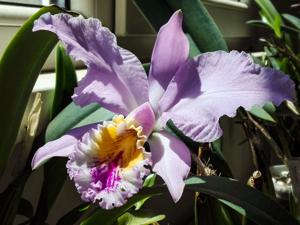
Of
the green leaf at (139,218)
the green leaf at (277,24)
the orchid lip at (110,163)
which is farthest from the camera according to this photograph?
the green leaf at (277,24)

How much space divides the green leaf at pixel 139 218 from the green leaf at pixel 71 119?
0.37 feet

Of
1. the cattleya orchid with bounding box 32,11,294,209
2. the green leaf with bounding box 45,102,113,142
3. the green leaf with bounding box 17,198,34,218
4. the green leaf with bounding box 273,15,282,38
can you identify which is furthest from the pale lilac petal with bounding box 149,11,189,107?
the green leaf with bounding box 273,15,282,38

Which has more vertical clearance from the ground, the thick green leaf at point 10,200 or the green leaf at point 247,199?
the green leaf at point 247,199

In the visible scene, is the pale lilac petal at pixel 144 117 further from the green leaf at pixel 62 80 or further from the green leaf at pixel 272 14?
the green leaf at pixel 272 14

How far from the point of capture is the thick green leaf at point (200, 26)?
1.63 feet

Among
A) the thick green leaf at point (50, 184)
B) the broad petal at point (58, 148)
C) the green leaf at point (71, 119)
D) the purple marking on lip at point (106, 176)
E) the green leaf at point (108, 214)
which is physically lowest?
the thick green leaf at point (50, 184)

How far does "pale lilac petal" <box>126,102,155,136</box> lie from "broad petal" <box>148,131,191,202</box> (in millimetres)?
11

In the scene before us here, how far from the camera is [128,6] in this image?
83cm

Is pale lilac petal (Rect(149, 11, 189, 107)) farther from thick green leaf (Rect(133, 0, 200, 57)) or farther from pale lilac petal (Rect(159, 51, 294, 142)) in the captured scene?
thick green leaf (Rect(133, 0, 200, 57))

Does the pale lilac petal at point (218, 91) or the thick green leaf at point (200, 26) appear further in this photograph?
the thick green leaf at point (200, 26)

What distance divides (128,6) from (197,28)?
1.18 feet

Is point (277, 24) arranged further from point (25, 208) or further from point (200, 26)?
point (25, 208)

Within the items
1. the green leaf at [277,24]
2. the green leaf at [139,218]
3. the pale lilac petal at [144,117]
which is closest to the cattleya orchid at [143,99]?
the pale lilac petal at [144,117]

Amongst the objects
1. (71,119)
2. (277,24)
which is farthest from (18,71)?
(277,24)
